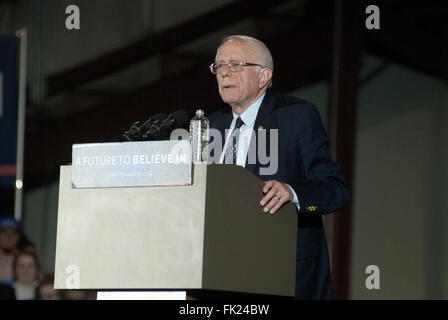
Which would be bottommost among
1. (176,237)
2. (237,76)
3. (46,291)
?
(46,291)

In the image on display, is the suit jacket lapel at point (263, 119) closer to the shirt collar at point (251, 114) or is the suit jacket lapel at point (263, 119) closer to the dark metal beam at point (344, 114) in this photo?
the shirt collar at point (251, 114)

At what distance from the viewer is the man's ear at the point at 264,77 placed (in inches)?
109

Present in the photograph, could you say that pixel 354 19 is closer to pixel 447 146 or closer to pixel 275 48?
pixel 275 48

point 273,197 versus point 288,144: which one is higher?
point 288,144

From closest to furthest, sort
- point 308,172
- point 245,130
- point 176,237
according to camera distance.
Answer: point 176,237, point 308,172, point 245,130

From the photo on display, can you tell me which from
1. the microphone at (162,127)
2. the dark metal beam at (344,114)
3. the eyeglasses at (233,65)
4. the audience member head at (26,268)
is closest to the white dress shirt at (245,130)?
the eyeglasses at (233,65)

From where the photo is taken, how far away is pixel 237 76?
8.89 feet

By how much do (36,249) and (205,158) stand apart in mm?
2965

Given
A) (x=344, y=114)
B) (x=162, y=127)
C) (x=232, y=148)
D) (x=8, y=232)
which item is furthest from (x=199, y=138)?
(x=8, y=232)

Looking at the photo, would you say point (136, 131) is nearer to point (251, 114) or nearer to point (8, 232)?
point (251, 114)

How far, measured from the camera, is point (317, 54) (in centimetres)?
488

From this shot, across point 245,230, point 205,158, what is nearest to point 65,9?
point 205,158

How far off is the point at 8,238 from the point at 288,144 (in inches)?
121

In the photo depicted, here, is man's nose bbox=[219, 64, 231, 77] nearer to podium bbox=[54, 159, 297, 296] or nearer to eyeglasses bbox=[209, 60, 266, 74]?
eyeglasses bbox=[209, 60, 266, 74]
